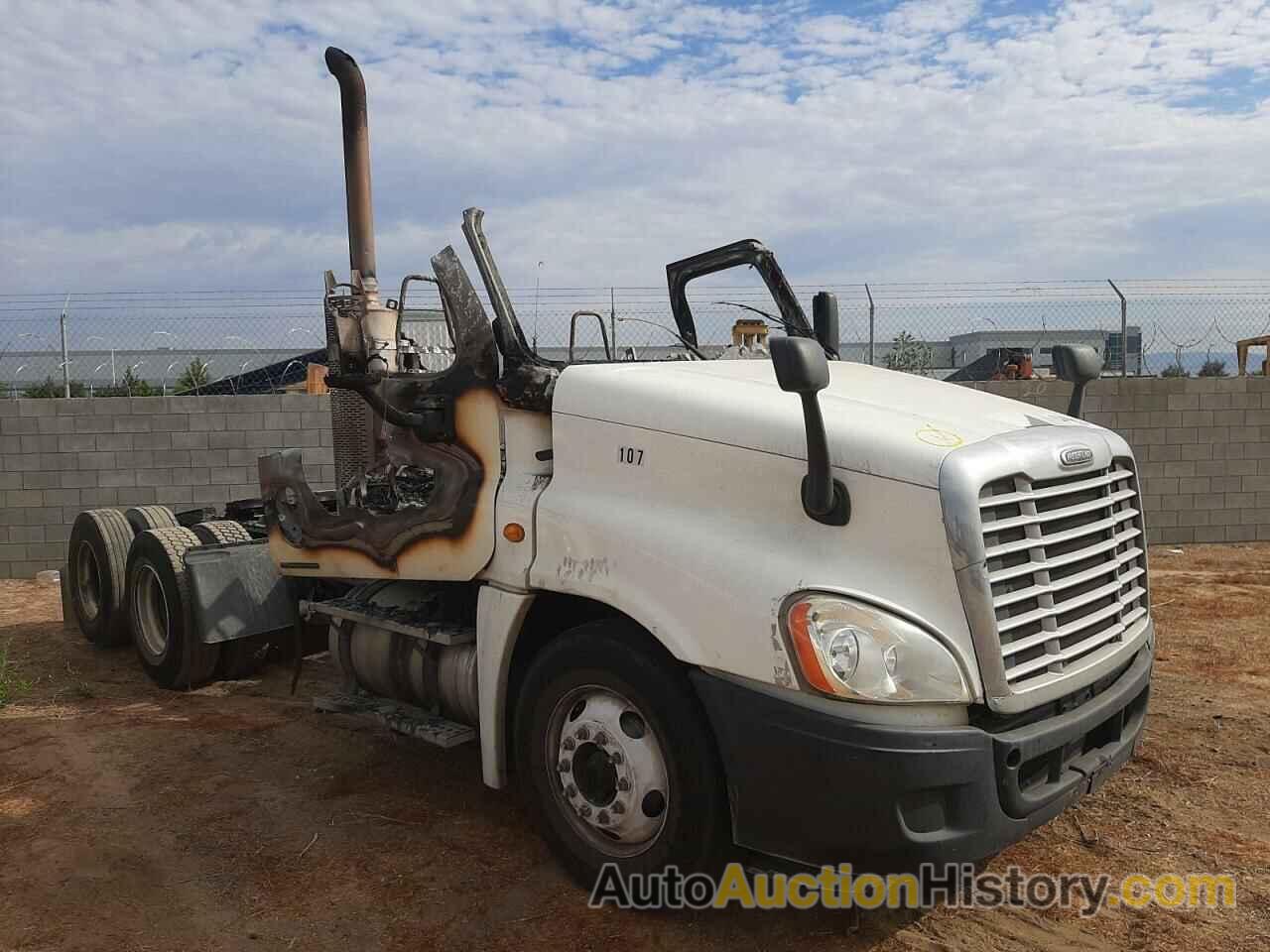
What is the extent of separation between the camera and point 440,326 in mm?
Answer: 5117

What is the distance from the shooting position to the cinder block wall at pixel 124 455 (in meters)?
11.0

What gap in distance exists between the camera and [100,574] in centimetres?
753

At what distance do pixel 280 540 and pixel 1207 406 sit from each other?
10499 mm

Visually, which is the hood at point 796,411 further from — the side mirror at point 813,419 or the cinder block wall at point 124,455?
the cinder block wall at point 124,455

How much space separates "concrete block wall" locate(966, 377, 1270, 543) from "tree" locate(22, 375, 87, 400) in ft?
35.9

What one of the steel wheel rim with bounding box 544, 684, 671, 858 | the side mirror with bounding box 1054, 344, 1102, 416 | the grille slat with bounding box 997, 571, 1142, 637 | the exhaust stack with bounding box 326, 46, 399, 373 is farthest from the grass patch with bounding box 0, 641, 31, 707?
the side mirror with bounding box 1054, 344, 1102, 416

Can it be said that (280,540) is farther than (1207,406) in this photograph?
No

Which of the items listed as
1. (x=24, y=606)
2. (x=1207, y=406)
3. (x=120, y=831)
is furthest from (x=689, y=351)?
(x=1207, y=406)

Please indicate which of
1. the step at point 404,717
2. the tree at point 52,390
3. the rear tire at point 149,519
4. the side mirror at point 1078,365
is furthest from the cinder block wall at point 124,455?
the side mirror at point 1078,365

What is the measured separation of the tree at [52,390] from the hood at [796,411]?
9.97 meters

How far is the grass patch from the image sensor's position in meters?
6.46

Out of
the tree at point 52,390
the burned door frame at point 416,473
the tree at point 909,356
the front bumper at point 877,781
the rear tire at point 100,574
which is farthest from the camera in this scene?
the tree at point 909,356

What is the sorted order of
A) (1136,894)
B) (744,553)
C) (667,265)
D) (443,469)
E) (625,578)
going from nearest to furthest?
(744,553)
(625,578)
(1136,894)
(443,469)
(667,265)

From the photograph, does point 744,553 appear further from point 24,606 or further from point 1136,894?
point 24,606
